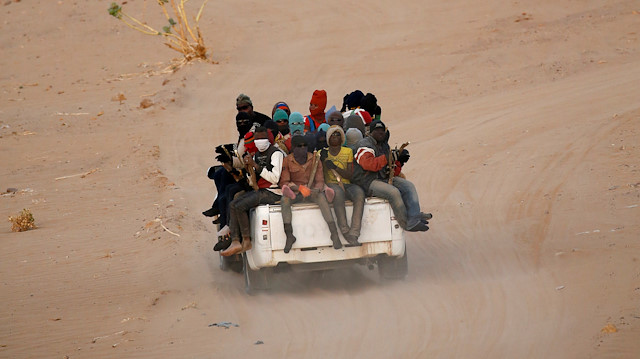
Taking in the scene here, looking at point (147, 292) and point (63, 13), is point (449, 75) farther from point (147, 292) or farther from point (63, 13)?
point (63, 13)

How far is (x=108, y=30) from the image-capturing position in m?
36.0

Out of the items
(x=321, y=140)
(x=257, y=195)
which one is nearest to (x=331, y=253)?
(x=257, y=195)

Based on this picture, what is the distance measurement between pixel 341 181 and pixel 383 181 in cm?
57

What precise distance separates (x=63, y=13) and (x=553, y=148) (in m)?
25.9

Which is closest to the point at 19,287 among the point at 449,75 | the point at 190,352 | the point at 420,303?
the point at 190,352

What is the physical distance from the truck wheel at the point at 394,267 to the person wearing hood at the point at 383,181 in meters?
0.59

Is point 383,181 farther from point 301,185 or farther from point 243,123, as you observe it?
point 243,123

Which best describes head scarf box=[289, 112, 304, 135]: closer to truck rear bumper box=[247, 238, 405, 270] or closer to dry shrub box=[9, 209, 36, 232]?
truck rear bumper box=[247, 238, 405, 270]

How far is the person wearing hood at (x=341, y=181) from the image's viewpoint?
440 inches

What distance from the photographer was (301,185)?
1138 centimetres

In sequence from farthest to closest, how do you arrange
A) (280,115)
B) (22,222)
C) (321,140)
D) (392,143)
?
(392,143) → (22,222) → (280,115) → (321,140)

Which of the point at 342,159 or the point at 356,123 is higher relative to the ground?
A: the point at 356,123

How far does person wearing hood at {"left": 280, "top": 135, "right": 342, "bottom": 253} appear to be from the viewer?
1112 centimetres

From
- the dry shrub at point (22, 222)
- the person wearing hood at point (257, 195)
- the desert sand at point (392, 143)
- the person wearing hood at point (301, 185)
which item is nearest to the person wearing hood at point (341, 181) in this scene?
the person wearing hood at point (301, 185)
